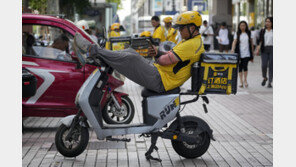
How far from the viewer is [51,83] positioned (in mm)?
8594

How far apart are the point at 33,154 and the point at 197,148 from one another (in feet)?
6.40

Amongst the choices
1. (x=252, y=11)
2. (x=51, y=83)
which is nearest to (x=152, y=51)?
(x=51, y=83)

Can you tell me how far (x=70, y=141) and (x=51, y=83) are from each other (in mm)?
2180

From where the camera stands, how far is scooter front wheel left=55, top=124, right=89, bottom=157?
657 centimetres

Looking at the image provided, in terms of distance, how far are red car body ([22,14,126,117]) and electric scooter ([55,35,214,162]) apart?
1969 millimetres

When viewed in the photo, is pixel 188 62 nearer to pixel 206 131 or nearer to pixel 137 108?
pixel 206 131

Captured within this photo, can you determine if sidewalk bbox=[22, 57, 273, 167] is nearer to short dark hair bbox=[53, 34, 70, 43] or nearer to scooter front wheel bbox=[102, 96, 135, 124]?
scooter front wheel bbox=[102, 96, 135, 124]

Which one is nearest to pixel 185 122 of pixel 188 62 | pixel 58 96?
pixel 188 62

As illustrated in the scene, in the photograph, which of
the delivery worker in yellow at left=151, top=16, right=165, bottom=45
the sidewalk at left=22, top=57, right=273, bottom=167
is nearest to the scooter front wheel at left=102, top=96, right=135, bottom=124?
the sidewalk at left=22, top=57, right=273, bottom=167

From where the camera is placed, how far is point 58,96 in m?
8.65

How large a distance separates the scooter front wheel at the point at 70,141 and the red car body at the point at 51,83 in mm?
1969

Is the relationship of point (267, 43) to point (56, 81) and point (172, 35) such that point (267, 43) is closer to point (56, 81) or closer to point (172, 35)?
point (172, 35)

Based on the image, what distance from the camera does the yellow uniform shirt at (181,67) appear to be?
633cm

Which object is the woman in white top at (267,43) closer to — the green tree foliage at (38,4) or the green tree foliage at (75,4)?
the green tree foliage at (38,4)
